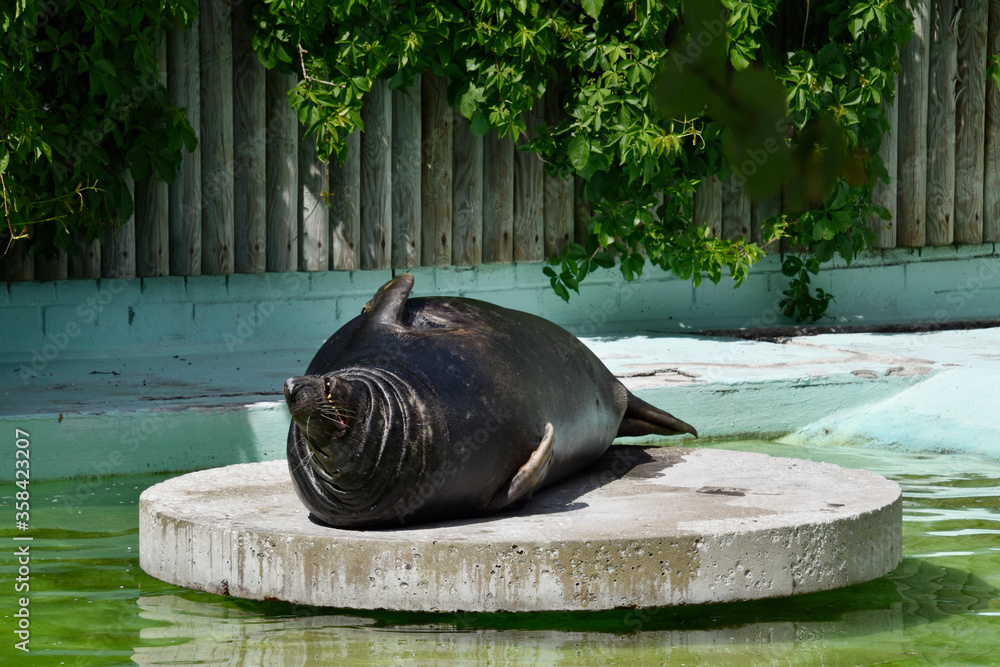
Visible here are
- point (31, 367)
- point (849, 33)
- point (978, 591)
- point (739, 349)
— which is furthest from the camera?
point (849, 33)

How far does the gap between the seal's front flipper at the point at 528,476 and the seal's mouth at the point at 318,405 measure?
1.61 ft

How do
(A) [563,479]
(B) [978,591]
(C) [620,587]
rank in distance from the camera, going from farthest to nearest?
1. (A) [563,479]
2. (B) [978,591]
3. (C) [620,587]

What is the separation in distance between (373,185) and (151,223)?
4.24 feet

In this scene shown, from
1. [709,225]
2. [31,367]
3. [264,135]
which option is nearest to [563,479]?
[31,367]

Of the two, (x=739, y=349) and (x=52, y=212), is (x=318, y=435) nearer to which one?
(x=52, y=212)

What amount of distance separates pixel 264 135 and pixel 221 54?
48 cm

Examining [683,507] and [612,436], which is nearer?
[683,507]

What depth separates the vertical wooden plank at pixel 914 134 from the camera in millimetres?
8656

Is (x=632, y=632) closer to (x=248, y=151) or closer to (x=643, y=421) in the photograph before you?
(x=643, y=421)

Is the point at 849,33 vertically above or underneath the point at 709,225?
above

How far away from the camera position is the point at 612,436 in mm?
4301

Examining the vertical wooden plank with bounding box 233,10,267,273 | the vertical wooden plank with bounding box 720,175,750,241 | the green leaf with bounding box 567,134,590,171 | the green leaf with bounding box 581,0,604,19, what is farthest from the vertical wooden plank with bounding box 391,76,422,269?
the vertical wooden plank with bounding box 720,175,750,241

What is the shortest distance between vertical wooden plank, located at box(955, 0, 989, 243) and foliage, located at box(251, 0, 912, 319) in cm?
80

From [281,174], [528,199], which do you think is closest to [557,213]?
[528,199]
